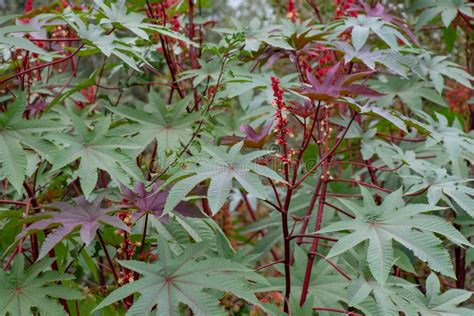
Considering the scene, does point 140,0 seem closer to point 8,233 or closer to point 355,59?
point 355,59

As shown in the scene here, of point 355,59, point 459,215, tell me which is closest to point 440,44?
point 459,215

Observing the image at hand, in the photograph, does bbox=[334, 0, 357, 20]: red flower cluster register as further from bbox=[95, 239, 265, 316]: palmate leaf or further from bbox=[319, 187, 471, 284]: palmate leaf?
bbox=[95, 239, 265, 316]: palmate leaf

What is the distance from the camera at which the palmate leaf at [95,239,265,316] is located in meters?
1.31

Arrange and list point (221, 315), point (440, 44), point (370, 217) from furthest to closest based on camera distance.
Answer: point (440, 44) → point (370, 217) → point (221, 315)

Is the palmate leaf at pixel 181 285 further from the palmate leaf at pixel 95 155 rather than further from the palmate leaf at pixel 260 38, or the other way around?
the palmate leaf at pixel 260 38

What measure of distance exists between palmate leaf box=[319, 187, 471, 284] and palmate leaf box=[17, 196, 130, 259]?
0.49 meters

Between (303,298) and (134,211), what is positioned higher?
(134,211)

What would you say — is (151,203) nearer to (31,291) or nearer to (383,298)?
(31,291)

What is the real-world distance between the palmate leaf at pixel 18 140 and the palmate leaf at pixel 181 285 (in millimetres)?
329

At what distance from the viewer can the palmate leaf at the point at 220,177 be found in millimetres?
1293

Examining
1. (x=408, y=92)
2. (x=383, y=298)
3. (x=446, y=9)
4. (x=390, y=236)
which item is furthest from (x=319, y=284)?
(x=446, y=9)

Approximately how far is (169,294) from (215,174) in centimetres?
27

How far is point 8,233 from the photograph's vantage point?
1.64 metres

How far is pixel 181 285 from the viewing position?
53.4 inches
